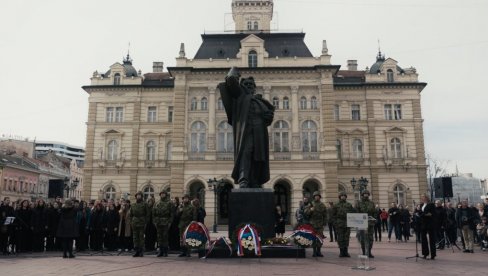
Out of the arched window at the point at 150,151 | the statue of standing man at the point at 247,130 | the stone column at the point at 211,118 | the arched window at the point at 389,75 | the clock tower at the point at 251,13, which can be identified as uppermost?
the clock tower at the point at 251,13

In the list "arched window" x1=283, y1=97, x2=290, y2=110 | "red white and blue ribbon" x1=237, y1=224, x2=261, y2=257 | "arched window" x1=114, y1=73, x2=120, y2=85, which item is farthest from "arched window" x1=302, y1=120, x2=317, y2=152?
"red white and blue ribbon" x1=237, y1=224, x2=261, y2=257

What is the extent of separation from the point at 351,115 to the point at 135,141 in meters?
23.6

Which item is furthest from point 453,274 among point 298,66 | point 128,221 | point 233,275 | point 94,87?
point 94,87

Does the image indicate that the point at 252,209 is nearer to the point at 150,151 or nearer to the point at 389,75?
the point at 150,151

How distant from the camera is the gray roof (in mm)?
39062

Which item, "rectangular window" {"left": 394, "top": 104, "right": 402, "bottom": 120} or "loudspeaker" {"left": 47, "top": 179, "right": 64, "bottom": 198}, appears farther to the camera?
"rectangular window" {"left": 394, "top": 104, "right": 402, "bottom": 120}

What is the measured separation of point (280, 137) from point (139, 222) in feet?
85.8

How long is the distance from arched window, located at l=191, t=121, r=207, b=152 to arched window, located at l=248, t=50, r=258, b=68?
778 cm

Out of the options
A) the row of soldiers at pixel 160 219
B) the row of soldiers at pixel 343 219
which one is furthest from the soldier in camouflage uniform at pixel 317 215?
the row of soldiers at pixel 160 219

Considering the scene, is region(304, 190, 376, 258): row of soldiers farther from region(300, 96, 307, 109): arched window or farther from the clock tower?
the clock tower

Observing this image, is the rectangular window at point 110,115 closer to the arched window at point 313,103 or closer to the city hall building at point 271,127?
the city hall building at point 271,127

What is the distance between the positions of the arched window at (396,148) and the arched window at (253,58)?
16.8 m

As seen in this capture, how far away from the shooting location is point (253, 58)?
3828 cm

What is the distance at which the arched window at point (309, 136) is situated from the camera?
36656 mm
